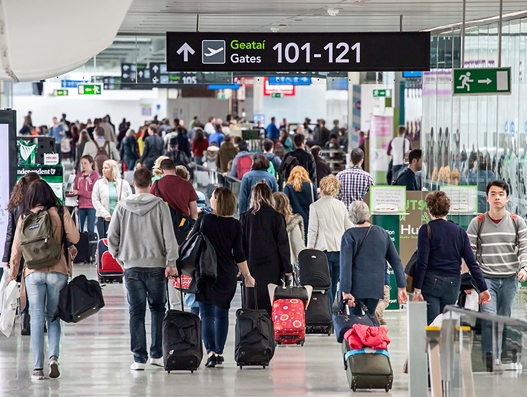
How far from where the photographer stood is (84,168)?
15.1m

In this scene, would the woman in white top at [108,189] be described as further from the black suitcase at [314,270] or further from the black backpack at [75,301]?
the black backpack at [75,301]

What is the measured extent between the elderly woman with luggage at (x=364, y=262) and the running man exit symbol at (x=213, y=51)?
2624 mm

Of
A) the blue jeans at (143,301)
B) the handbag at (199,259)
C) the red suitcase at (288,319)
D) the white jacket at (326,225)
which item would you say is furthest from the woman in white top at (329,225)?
the blue jeans at (143,301)

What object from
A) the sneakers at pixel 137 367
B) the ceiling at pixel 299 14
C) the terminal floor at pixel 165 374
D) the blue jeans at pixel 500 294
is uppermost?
the ceiling at pixel 299 14

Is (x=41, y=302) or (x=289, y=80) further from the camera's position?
(x=289, y=80)

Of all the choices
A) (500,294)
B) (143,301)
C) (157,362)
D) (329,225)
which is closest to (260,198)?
(329,225)

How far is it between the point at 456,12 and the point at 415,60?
196 cm

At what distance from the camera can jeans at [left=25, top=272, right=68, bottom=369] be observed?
8.37 metres

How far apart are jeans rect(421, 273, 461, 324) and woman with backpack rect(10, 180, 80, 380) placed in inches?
112

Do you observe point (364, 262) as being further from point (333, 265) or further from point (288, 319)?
point (333, 265)

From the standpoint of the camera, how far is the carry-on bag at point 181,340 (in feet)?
28.2

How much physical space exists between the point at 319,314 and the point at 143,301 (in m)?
2.32

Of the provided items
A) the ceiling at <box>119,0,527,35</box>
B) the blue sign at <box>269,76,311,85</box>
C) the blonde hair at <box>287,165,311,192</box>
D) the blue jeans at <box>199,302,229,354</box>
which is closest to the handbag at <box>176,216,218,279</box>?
the blue jeans at <box>199,302,229,354</box>

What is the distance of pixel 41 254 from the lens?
27.0ft
